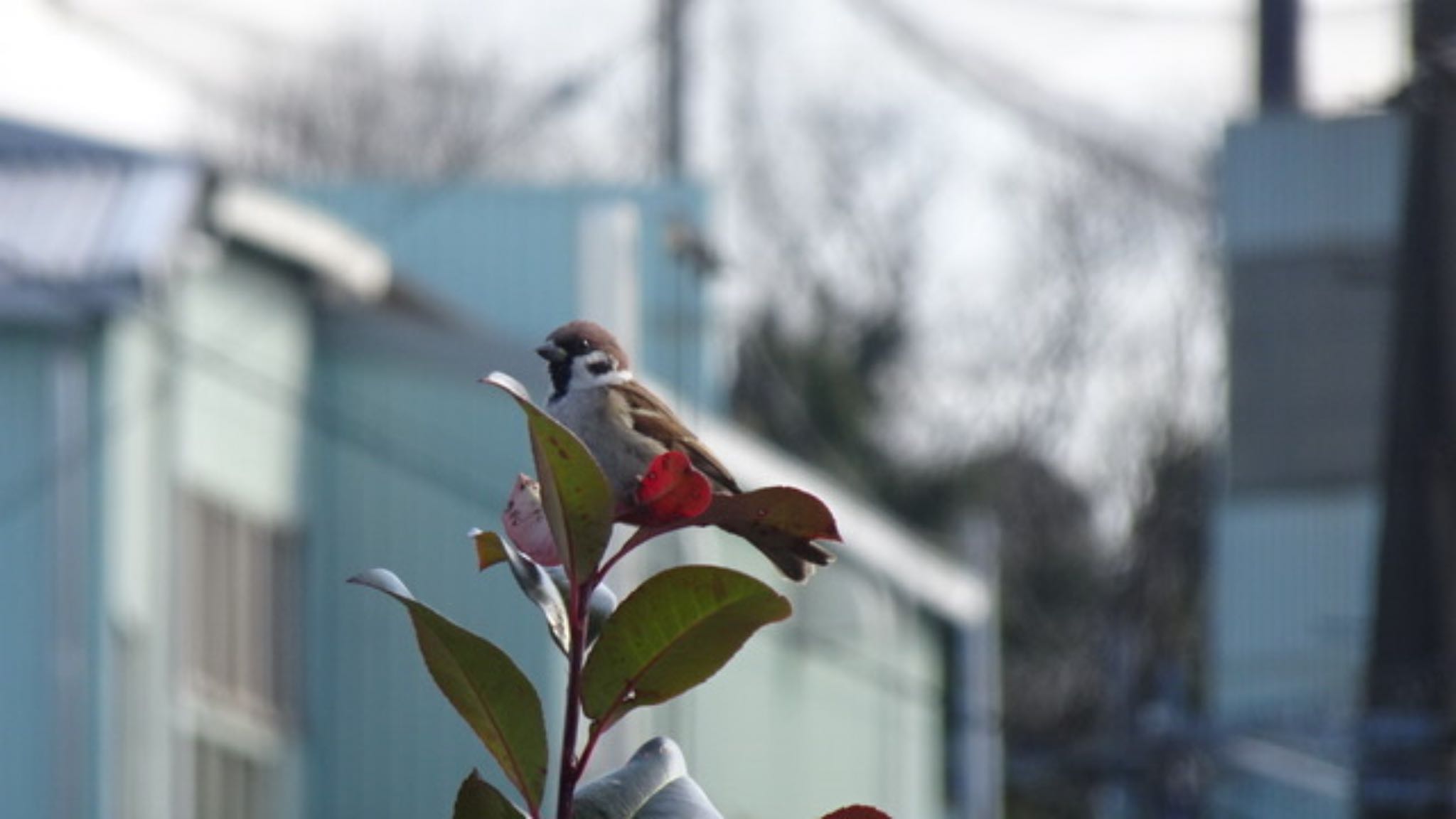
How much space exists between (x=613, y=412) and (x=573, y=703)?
7.91 ft

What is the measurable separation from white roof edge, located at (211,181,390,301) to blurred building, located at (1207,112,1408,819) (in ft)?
16.9

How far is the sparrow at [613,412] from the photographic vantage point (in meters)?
4.59

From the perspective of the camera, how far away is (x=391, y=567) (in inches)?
754

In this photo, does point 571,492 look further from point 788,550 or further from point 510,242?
point 510,242

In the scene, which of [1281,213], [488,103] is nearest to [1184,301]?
[488,103]

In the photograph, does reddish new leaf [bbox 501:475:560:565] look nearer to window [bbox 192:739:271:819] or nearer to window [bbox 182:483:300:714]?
window [bbox 182:483:300:714]

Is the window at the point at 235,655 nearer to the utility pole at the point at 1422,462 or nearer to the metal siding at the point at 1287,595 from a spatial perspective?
the metal siding at the point at 1287,595

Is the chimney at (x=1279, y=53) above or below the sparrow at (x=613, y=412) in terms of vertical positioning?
above

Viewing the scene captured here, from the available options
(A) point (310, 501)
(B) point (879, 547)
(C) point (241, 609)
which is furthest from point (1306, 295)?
(B) point (879, 547)

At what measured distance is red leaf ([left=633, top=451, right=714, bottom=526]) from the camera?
8.30 ft

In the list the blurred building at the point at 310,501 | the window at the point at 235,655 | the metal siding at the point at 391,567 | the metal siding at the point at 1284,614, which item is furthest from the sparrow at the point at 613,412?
the metal siding at the point at 391,567

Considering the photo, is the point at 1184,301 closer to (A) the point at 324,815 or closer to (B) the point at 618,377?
(A) the point at 324,815

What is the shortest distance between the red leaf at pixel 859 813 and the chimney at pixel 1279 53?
14023mm

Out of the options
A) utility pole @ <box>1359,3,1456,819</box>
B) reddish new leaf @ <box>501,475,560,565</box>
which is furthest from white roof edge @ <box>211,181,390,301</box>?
reddish new leaf @ <box>501,475,560,565</box>
